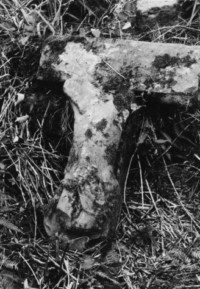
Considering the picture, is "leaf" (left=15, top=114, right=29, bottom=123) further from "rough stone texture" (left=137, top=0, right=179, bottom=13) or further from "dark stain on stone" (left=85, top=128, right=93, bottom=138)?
"rough stone texture" (left=137, top=0, right=179, bottom=13)

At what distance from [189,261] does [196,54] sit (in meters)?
0.88

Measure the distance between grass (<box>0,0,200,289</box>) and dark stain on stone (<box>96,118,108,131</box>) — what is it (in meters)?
0.24

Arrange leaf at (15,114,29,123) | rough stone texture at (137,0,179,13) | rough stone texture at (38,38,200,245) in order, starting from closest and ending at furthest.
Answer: rough stone texture at (38,38,200,245) → leaf at (15,114,29,123) → rough stone texture at (137,0,179,13)

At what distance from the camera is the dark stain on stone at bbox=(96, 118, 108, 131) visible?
2.25 m

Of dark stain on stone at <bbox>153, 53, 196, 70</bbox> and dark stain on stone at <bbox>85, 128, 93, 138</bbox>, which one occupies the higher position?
dark stain on stone at <bbox>153, 53, 196, 70</bbox>

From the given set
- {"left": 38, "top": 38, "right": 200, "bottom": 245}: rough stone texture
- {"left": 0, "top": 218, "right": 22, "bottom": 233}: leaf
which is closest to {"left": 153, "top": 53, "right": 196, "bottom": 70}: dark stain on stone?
{"left": 38, "top": 38, "right": 200, "bottom": 245}: rough stone texture

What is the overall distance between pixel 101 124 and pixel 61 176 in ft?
1.22

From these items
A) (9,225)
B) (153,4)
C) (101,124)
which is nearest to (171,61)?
(101,124)

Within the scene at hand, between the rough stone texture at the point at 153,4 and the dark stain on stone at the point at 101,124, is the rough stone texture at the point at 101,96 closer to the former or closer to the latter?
the dark stain on stone at the point at 101,124

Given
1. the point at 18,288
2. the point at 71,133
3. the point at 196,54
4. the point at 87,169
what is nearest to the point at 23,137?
the point at 71,133

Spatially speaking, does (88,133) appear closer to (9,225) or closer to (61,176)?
(61,176)

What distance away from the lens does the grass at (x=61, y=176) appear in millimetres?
2229

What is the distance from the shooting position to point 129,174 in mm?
2494

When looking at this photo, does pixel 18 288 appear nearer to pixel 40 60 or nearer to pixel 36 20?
pixel 40 60
